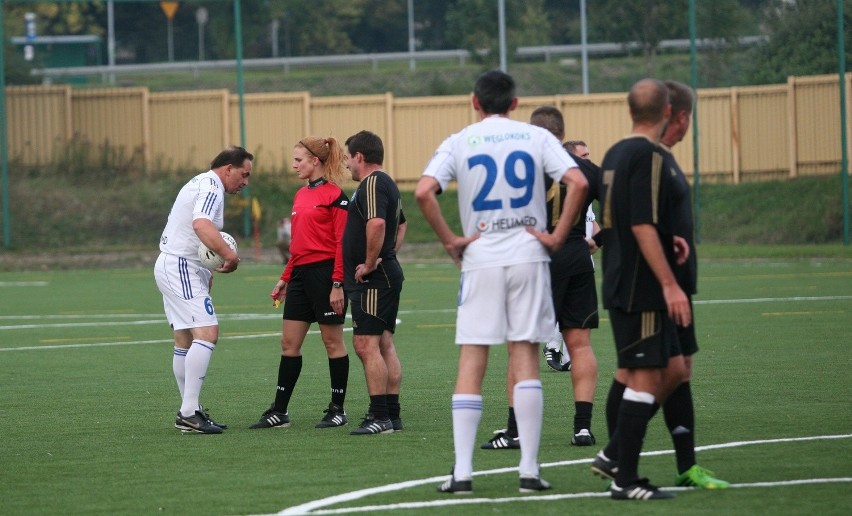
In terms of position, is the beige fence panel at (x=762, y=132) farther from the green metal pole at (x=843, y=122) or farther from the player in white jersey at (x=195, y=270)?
the player in white jersey at (x=195, y=270)

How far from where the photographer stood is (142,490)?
25.1 feet

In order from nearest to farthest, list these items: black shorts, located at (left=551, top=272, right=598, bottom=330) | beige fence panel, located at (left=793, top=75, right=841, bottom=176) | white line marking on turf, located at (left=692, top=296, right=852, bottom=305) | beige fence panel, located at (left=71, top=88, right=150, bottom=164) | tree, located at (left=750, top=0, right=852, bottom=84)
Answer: black shorts, located at (left=551, top=272, right=598, bottom=330) → white line marking on turf, located at (left=692, top=296, right=852, bottom=305) → tree, located at (left=750, top=0, right=852, bottom=84) → beige fence panel, located at (left=793, top=75, right=841, bottom=176) → beige fence panel, located at (left=71, top=88, right=150, bottom=164)

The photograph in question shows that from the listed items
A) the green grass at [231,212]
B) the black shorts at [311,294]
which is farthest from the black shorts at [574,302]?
the green grass at [231,212]

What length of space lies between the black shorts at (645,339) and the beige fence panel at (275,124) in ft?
98.1

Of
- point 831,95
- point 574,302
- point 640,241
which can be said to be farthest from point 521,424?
point 831,95

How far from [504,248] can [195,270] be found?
3.52 metres

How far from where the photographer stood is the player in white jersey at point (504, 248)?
7.18 meters

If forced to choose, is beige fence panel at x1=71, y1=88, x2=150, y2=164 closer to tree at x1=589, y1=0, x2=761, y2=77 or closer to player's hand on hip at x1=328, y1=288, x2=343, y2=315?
tree at x1=589, y1=0, x2=761, y2=77

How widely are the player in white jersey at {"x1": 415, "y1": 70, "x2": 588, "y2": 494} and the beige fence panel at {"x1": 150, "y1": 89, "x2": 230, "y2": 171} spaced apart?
1153 inches

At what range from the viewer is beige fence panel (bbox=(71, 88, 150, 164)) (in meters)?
36.5

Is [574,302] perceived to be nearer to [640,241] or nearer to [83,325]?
[640,241]

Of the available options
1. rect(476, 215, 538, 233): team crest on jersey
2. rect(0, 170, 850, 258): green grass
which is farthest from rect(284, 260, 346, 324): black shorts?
rect(0, 170, 850, 258): green grass

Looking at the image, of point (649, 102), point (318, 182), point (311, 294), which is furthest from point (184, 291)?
point (649, 102)

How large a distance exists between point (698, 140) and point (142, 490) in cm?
2716
